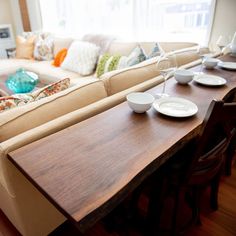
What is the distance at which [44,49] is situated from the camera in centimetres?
385

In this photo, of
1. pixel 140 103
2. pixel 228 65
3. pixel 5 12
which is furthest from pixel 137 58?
pixel 5 12

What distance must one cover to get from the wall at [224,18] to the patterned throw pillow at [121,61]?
37.0 inches

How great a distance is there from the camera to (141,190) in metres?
1.20

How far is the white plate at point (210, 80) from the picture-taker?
1400 millimetres

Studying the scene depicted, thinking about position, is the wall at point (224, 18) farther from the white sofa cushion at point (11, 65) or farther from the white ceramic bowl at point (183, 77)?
the white sofa cushion at point (11, 65)

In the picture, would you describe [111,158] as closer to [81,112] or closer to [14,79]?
[81,112]

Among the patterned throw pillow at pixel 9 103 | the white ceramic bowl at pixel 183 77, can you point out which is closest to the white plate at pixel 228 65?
the white ceramic bowl at pixel 183 77

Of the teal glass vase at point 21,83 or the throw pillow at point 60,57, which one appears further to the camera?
the throw pillow at point 60,57

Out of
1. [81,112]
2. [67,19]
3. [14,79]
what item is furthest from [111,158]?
[67,19]

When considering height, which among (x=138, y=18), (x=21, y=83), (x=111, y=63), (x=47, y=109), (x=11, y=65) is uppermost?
(x=138, y=18)

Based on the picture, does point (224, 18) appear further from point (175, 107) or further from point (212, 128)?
point (212, 128)

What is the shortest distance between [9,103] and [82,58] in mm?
2008

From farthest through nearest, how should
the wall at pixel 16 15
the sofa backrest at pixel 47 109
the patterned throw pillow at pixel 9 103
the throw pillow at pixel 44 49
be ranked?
the wall at pixel 16 15, the throw pillow at pixel 44 49, the patterned throw pillow at pixel 9 103, the sofa backrest at pixel 47 109

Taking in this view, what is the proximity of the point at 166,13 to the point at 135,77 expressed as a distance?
1771 mm
